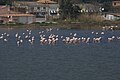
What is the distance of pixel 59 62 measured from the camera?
31844 mm

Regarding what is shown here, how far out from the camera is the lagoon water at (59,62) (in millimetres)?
26469

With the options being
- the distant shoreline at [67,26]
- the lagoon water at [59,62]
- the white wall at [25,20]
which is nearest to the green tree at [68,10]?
the distant shoreline at [67,26]

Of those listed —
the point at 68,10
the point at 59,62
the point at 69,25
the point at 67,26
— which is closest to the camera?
the point at 59,62

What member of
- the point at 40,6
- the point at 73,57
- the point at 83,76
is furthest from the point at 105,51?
the point at 40,6

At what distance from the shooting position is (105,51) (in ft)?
127

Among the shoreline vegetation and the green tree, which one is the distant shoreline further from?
the green tree

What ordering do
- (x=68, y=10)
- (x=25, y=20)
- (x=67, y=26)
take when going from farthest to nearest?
(x=25, y=20) < (x=68, y=10) < (x=67, y=26)

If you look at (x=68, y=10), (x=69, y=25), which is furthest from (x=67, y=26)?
(x=68, y=10)

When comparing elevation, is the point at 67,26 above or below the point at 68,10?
below

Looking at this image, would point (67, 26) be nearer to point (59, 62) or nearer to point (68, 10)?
point (68, 10)

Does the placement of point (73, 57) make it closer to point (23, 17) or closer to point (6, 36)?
point (6, 36)

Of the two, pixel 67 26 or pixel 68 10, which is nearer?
pixel 67 26

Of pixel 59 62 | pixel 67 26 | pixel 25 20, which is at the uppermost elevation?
Result: pixel 59 62

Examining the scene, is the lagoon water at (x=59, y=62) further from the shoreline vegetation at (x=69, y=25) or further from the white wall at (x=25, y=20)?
the white wall at (x=25, y=20)
